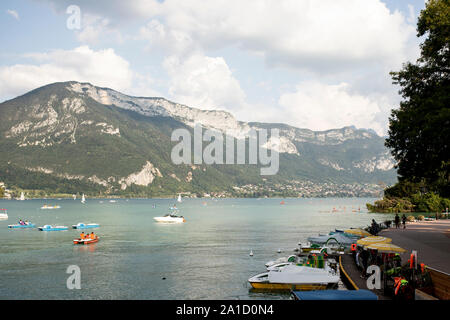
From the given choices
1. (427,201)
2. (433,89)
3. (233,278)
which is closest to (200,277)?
(233,278)

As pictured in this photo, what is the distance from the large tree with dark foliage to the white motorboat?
12.3 meters

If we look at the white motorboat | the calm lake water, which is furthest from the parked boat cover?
the calm lake water

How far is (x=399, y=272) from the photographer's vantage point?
2153cm

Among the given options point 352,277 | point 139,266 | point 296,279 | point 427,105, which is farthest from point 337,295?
point 139,266

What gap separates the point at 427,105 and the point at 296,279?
637 inches

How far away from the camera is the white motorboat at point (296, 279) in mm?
27703

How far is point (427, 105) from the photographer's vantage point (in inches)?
1178

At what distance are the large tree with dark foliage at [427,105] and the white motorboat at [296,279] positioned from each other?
12261 mm

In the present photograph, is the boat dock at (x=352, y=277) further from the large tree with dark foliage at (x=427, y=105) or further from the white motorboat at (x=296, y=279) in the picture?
the large tree with dark foliage at (x=427, y=105)

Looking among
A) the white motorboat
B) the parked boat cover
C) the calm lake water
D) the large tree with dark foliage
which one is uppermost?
the large tree with dark foliage

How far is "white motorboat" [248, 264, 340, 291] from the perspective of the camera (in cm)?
2770

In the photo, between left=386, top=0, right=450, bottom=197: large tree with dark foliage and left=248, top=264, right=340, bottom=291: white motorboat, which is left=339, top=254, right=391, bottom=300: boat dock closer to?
left=248, top=264, right=340, bottom=291: white motorboat

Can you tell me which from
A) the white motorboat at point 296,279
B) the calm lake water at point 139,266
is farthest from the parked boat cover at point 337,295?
the calm lake water at point 139,266
